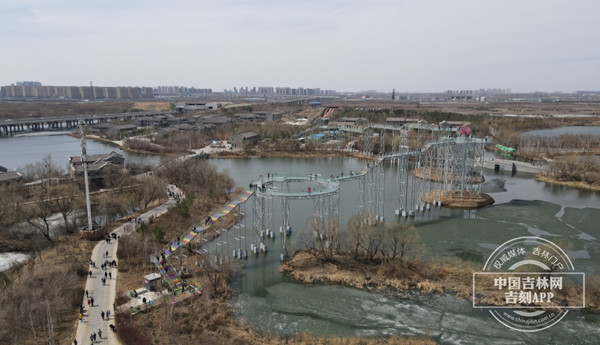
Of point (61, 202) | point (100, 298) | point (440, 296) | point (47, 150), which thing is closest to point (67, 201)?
point (61, 202)

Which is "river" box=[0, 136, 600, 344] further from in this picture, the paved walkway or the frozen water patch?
the frozen water patch

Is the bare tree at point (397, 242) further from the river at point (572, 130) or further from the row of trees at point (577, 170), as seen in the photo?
the river at point (572, 130)

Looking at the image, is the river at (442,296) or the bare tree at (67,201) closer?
the river at (442,296)

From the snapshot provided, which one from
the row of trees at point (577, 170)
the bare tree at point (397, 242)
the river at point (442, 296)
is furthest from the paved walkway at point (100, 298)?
the row of trees at point (577, 170)

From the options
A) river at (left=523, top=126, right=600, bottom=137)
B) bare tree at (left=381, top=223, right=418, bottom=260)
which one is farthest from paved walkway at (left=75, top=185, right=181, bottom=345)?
river at (left=523, top=126, right=600, bottom=137)

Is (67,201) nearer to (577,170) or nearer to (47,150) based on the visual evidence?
(47,150)

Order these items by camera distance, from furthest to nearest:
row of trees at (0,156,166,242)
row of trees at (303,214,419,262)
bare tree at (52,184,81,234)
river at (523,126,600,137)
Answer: river at (523,126,600,137)
bare tree at (52,184,81,234)
row of trees at (0,156,166,242)
row of trees at (303,214,419,262)

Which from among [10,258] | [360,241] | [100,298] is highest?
[360,241]
